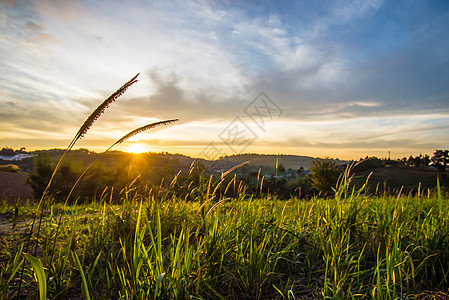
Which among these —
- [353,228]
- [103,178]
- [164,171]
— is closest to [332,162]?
[164,171]

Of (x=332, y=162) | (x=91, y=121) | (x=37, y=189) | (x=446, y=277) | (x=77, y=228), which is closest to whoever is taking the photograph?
(x=91, y=121)

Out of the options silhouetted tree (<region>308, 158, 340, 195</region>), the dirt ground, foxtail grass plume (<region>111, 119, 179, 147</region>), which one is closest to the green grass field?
foxtail grass plume (<region>111, 119, 179, 147</region>)

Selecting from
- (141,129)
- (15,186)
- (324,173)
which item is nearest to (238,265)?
(141,129)

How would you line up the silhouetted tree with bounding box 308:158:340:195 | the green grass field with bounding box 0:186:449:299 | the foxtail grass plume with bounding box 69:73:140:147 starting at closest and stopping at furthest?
1. the foxtail grass plume with bounding box 69:73:140:147
2. the green grass field with bounding box 0:186:449:299
3. the silhouetted tree with bounding box 308:158:340:195

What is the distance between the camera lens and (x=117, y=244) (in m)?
3.21

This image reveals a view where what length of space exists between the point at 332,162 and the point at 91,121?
83.6 ft

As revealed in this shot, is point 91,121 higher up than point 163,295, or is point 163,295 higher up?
point 91,121

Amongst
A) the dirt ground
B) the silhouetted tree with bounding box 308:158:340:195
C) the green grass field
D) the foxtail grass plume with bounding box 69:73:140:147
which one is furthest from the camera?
the silhouetted tree with bounding box 308:158:340:195

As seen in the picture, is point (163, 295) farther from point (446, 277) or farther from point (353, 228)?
point (446, 277)

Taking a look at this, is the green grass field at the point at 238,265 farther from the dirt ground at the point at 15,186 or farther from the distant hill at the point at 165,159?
the dirt ground at the point at 15,186

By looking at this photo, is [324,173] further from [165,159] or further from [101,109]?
[101,109]

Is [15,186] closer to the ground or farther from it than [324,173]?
closer to the ground

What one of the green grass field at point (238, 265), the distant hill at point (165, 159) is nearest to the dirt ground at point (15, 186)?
the distant hill at point (165, 159)

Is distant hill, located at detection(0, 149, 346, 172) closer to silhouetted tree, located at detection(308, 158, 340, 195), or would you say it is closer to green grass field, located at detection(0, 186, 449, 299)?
green grass field, located at detection(0, 186, 449, 299)
